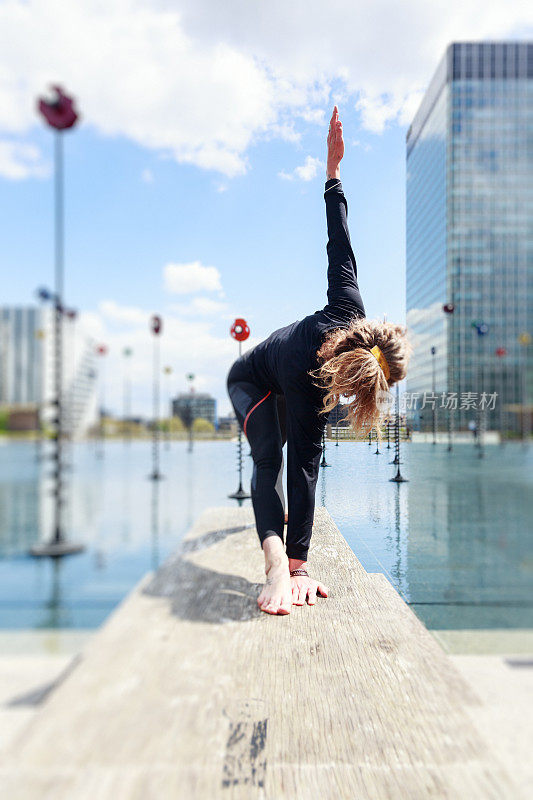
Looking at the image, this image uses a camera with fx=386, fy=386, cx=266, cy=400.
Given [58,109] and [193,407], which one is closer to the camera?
[58,109]

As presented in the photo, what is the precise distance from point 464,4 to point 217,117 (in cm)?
57

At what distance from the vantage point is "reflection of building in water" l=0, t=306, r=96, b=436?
963mm

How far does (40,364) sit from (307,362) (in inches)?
28.0

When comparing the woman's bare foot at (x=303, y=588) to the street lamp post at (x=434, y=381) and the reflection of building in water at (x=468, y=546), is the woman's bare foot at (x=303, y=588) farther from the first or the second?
the street lamp post at (x=434, y=381)

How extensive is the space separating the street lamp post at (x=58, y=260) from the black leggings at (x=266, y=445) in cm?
39

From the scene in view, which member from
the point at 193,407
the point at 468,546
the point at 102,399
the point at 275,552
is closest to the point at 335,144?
the point at 193,407

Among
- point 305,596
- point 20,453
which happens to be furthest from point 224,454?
point 20,453

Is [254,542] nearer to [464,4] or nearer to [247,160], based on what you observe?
[247,160]

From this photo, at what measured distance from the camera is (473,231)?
0.85m

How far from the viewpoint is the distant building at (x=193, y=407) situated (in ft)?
3.18

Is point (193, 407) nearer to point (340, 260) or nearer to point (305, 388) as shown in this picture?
point (305, 388)

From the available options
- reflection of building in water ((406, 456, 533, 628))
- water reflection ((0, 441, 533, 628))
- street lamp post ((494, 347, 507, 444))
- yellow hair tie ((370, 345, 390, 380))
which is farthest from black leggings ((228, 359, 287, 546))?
street lamp post ((494, 347, 507, 444))

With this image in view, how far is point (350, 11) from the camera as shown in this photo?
849 millimetres

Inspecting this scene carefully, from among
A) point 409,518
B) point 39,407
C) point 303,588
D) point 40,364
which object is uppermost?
point 40,364
